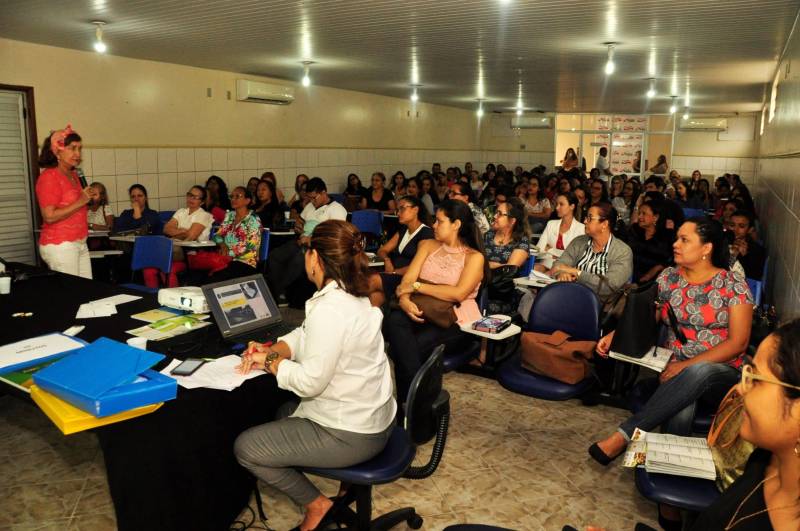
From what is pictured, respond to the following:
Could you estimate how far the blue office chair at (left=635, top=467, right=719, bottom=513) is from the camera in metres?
2.19

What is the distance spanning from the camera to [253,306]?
3072mm

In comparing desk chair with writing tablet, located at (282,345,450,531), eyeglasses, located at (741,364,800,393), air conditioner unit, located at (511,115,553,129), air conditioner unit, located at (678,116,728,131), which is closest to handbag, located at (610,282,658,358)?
desk chair with writing tablet, located at (282,345,450,531)

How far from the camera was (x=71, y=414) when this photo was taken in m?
2.06

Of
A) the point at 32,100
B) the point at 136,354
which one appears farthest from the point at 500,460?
the point at 32,100

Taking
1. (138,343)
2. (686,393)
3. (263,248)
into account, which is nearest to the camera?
(138,343)

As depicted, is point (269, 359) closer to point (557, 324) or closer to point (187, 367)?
point (187, 367)

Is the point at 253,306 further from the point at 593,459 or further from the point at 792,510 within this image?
the point at 792,510

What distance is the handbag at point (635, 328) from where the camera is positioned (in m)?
3.30

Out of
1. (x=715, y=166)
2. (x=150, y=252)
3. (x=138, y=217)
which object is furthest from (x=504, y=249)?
(x=715, y=166)

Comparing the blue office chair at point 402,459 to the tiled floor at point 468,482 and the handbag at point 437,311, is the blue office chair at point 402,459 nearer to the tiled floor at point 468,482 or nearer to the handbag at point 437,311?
the tiled floor at point 468,482

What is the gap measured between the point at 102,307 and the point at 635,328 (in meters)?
2.72

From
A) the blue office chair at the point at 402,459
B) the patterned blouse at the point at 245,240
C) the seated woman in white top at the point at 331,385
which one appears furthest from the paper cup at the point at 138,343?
the patterned blouse at the point at 245,240

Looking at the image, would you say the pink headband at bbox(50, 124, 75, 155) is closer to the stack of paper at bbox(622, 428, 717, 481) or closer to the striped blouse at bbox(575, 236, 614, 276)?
the striped blouse at bbox(575, 236, 614, 276)

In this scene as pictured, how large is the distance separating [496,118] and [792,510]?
16647 mm
